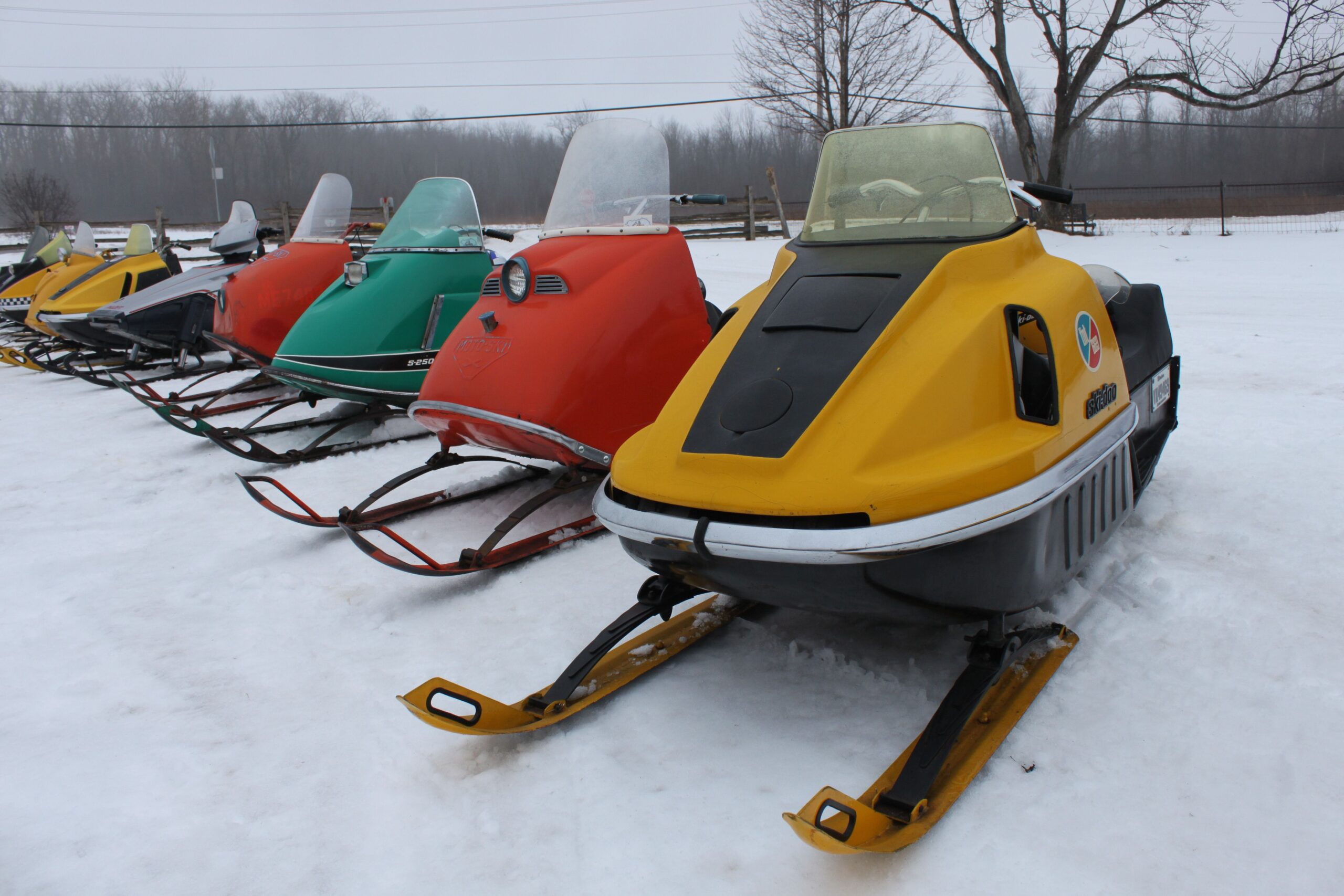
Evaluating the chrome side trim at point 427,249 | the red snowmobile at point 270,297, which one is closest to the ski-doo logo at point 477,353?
the chrome side trim at point 427,249

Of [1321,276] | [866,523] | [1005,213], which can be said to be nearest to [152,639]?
[866,523]

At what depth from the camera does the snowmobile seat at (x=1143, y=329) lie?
2896mm

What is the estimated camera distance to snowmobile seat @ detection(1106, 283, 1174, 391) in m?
2.90

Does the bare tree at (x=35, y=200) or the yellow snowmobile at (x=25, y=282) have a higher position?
the bare tree at (x=35, y=200)

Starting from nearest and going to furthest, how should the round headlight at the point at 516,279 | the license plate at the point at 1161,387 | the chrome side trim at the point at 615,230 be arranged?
1. the license plate at the point at 1161,387
2. the round headlight at the point at 516,279
3. the chrome side trim at the point at 615,230

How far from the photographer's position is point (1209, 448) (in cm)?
368

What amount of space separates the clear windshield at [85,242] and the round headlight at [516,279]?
8391 mm

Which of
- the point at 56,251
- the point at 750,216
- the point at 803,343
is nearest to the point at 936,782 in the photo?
the point at 803,343

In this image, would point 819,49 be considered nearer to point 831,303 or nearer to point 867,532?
point 831,303

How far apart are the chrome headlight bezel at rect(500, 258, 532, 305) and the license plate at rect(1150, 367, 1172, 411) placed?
7.60 feet

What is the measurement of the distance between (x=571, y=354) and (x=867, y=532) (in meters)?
1.79

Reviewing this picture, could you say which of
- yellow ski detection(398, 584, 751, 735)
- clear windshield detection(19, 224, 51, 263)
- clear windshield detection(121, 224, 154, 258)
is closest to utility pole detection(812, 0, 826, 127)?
clear windshield detection(19, 224, 51, 263)

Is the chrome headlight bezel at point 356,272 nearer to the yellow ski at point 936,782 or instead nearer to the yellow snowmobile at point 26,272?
the yellow ski at point 936,782

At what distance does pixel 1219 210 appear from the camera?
2378 cm
